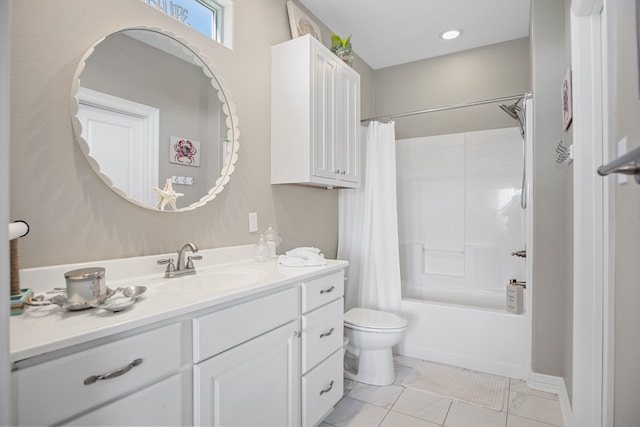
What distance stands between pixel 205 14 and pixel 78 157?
3.46ft

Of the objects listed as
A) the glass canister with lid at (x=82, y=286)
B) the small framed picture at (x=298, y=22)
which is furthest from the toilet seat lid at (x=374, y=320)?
the small framed picture at (x=298, y=22)

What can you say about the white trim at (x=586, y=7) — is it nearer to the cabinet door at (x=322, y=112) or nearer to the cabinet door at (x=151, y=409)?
the cabinet door at (x=322, y=112)

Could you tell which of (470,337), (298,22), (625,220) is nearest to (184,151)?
(298,22)

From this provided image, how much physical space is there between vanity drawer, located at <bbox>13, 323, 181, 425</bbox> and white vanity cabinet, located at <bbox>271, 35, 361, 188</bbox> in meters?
1.29

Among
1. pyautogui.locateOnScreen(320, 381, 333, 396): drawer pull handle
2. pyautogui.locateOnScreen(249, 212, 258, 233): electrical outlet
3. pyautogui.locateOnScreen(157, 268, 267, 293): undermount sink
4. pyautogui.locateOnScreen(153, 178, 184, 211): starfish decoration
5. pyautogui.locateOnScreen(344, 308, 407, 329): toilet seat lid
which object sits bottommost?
pyautogui.locateOnScreen(320, 381, 333, 396): drawer pull handle

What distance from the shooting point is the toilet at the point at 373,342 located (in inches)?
84.6

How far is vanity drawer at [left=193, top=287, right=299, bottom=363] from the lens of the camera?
41.3 inches

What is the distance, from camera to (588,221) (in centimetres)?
143

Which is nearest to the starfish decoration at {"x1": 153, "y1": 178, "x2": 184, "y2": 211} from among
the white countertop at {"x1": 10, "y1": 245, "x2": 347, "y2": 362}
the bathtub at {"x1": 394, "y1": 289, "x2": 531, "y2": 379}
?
the white countertop at {"x1": 10, "y1": 245, "x2": 347, "y2": 362}

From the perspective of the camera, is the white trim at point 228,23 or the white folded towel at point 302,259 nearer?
the white folded towel at point 302,259

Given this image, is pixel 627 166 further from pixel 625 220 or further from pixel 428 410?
pixel 428 410

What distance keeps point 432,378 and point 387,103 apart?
2.61 meters

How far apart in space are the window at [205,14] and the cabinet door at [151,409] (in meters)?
1.56

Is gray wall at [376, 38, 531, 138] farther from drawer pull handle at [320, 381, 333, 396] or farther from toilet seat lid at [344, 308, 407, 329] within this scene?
drawer pull handle at [320, 381, 333, 396]
